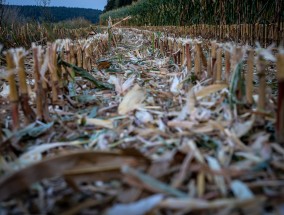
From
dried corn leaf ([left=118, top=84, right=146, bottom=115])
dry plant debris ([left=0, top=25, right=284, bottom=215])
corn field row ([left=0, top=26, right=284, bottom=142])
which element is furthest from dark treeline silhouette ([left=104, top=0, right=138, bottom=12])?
dry plant debris ([left=0, top=25, right=284, bottom=215])

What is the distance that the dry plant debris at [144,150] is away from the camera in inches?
32.9

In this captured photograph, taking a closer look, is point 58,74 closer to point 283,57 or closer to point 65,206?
point 65,206

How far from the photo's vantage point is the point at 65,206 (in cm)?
84

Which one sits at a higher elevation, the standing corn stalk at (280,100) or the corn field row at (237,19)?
the corn field row at (237,19)

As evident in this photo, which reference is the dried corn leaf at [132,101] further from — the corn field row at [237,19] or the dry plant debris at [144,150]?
the corn field row at [237,19]

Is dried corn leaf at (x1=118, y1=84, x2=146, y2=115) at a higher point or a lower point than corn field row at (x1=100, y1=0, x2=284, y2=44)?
lower

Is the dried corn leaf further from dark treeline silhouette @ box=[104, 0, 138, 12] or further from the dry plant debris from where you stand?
dark treeline silhouette @ box=[104, 0, 138, 12]

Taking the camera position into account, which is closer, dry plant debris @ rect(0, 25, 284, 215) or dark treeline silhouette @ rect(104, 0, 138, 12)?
dry plant debris @ rect(0, 25, 284, 215)

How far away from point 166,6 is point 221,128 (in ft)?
33.7

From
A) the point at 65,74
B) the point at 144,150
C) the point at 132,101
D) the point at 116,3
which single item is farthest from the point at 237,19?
the point at 116,3

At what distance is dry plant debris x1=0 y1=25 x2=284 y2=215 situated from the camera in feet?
2.74

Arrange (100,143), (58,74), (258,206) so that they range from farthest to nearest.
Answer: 1. (58,74)
2. (100,143)
3. (258,206)

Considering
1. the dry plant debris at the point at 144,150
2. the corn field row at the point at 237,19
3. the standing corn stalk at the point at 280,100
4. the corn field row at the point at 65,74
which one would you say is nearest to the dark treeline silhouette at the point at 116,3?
the corn field row at the point at 237,19

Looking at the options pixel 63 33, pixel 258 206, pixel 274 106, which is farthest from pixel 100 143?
pixel 63 33
